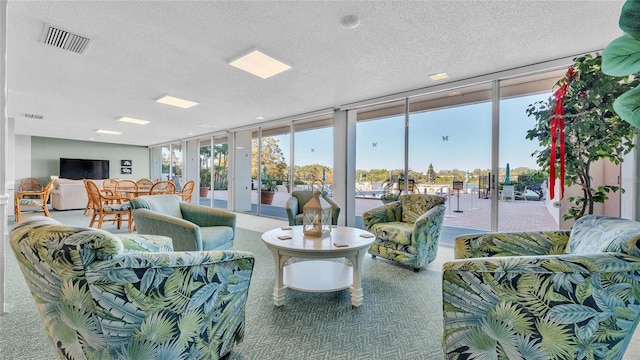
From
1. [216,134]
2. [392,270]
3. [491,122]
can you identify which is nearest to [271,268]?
[392,270]

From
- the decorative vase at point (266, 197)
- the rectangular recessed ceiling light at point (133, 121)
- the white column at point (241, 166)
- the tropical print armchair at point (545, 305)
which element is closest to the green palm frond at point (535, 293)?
the tropical print armchair at point (545, 305)

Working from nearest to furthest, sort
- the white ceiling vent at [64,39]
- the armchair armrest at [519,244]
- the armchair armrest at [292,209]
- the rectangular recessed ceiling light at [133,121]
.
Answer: the armchair armrest at [519,244]
the white ceiling vent at [64,39]
the armchair armrest at [292,209]
the rectangular recessed ceiling light at [133,121]

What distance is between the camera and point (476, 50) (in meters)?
3.08

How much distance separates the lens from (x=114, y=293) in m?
1.05

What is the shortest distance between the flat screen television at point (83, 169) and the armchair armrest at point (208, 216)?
1023 cm

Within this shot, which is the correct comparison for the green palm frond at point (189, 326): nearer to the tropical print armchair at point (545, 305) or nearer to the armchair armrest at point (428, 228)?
the tropical print armchair at point (545, 305)

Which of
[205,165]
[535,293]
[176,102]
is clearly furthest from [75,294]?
[205,165]

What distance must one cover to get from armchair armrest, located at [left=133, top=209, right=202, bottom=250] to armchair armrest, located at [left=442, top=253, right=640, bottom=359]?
2.03 meters

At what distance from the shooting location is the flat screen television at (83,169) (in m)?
10.2

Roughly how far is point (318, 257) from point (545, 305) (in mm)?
1353

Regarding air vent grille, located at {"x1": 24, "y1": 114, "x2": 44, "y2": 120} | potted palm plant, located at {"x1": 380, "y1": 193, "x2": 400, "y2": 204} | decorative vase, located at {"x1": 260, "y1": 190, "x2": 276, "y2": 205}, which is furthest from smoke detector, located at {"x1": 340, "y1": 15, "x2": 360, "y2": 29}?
air vent grille, located at {"x1": 24, "y1": 114, "x2": 44, "y2": 120}

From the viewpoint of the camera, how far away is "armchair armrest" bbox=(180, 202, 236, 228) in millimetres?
3137

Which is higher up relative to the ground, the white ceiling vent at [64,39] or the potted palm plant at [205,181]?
the white ceiling vent at [64,39]

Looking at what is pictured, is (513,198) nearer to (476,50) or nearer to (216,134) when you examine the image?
(476,50)
